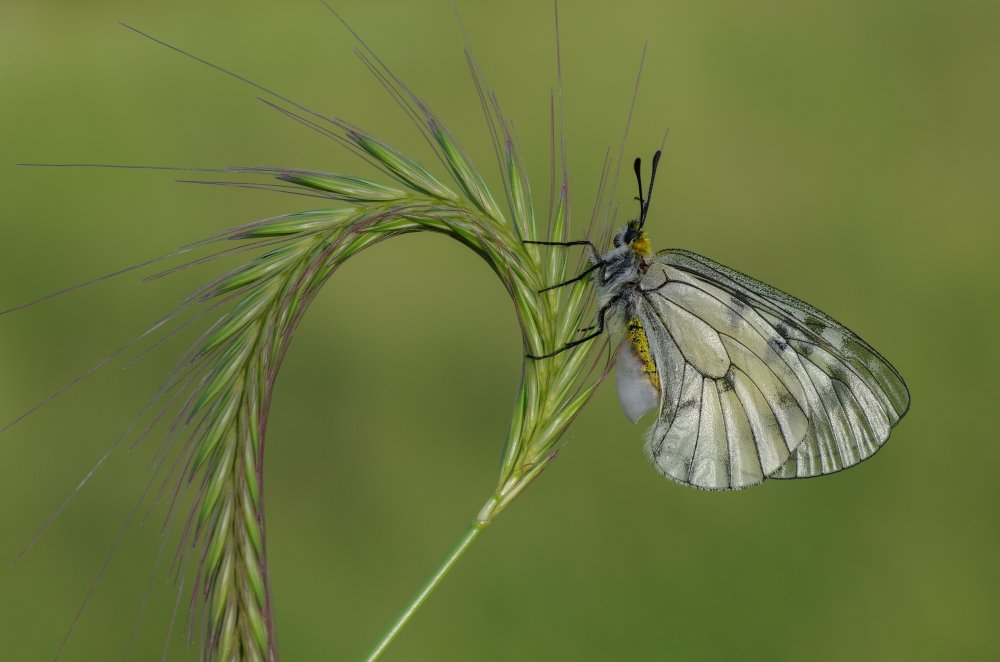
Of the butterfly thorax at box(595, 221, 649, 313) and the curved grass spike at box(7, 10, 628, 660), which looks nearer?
the curved grass spike at box(7, 10, 628, 660)

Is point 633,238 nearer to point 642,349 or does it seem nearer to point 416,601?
point 642,349

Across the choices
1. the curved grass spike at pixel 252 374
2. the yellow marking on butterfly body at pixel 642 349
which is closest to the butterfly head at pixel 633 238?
the yellow marking on butterfly body at pixel 642 349

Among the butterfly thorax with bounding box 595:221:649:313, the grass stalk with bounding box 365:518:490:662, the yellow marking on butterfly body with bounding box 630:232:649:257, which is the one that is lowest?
the grass stalk with bounding box 365:518:490:662

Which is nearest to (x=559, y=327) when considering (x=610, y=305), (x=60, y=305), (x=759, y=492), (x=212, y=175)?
(x=610, y=305)

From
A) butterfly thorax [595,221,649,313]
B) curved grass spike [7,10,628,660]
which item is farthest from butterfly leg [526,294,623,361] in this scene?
curved grass spike [7,10,628,660]

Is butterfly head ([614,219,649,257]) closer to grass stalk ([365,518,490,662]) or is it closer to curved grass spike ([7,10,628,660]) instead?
curved grass spike ([7,10,628,660])

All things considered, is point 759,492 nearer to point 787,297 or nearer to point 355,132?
point 787,297

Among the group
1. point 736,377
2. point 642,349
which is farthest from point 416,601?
point 736,377
